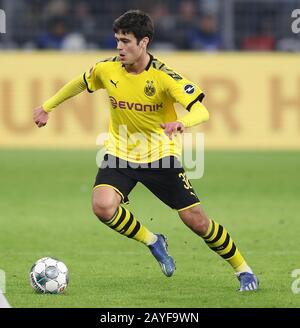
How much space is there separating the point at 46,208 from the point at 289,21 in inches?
393

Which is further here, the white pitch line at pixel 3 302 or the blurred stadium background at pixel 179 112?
the blurred stadium background at pixel 179 112

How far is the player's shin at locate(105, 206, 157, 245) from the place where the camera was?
878 cm

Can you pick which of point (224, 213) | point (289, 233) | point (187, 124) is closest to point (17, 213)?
point (224, 213)

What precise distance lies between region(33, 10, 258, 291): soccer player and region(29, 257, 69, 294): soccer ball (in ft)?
1.79

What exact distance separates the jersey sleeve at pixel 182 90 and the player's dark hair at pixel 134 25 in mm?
375

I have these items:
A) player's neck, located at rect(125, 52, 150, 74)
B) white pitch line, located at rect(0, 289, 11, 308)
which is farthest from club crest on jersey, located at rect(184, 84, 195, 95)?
white pitch line, located at rect(0, 289, 11, 308)

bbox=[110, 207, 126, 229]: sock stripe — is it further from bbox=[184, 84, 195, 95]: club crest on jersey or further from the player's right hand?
bbox=[184, 84, 195, 95]: club crest on jersey

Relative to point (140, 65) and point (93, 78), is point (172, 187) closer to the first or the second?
point (140, 65)

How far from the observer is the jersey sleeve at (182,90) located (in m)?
8.52

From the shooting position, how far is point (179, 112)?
2014 cm

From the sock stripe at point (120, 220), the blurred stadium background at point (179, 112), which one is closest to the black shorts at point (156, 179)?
the sock stripe at point (120, 220)

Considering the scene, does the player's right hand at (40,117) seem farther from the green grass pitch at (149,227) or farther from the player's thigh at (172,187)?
the green grass pitch at (149,227)

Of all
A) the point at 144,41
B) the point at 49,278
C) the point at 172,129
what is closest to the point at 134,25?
the point at 144,41

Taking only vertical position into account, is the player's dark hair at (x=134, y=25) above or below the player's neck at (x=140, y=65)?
above
